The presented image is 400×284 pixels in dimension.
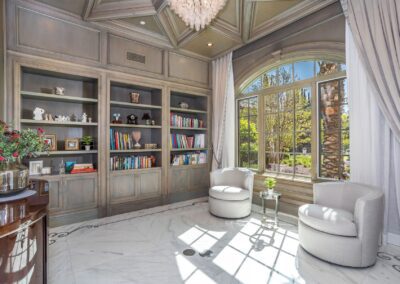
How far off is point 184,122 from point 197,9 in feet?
8.01

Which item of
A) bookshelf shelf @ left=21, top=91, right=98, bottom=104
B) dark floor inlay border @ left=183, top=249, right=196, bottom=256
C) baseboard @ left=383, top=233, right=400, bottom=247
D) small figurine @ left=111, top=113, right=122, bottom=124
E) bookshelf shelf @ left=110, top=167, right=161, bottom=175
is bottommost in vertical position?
dark floor inlay border @ left=183, top=249, right=196, bottom=256

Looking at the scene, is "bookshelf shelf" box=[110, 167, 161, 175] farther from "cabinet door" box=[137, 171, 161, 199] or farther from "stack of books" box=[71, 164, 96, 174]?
"stack of books" box=[71, 164, 96, 174]

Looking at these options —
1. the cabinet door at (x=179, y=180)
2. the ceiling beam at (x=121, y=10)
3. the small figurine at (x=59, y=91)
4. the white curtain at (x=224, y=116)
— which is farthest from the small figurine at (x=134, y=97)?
the white curtain at (x=224, y=116)

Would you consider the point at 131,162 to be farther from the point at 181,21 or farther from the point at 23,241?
the point at 23,241

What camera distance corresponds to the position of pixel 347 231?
82.7 inches

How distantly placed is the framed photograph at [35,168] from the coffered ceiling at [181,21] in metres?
2.21

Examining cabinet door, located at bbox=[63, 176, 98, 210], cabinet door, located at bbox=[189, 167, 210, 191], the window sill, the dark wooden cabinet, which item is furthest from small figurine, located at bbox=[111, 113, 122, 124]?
the window sill

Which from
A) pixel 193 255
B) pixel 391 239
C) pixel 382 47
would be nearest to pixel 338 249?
pixel 391 239

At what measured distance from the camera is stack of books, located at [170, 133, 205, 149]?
4414 mm

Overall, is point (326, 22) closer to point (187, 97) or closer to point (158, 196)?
point (187, 97)

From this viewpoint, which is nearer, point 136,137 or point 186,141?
point 136,137

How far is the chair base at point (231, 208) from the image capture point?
3.34 meters

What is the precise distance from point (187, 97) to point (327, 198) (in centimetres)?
340

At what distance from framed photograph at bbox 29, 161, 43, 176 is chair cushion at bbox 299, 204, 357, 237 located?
3507 millimetres
